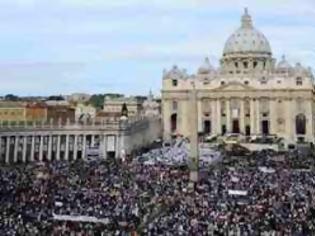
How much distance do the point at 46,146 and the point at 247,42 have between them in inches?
2211

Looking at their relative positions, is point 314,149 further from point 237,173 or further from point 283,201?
point 283,201

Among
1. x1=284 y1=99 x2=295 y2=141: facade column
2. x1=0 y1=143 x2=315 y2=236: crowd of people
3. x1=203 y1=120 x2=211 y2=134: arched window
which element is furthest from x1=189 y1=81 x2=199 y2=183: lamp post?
x1=203 y1=120 x2=211 y2=134: arched window

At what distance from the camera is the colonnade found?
8831 centimetres

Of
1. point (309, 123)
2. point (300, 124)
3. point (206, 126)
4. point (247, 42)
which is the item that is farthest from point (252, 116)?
point (247, 42)

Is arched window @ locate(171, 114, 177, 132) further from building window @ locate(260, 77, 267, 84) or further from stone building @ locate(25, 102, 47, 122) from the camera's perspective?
stone building @ locate(25, 102, 47, 122)

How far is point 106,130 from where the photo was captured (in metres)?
101

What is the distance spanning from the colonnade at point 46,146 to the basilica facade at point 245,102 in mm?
22213

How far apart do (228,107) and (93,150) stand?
3381cm

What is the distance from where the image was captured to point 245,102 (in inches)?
4892

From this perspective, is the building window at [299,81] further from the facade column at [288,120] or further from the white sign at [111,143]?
the white sign at [111,143]

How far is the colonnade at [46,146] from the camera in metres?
88.3

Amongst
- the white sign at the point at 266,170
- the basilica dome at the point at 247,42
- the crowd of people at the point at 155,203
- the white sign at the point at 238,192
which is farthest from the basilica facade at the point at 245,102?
the white sign at the point at 238,192

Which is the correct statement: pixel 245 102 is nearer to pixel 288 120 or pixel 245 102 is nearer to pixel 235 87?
pixel 235 87

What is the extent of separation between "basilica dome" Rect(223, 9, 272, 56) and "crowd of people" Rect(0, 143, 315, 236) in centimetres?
8209
